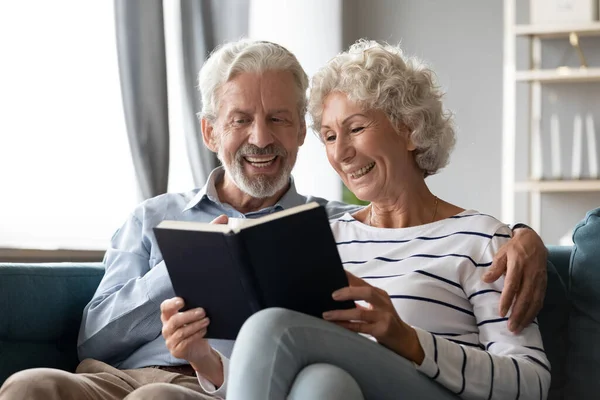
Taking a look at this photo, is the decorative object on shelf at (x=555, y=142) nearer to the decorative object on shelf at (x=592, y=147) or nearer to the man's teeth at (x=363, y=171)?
the decorative object on shelf at (x=592, y=147)

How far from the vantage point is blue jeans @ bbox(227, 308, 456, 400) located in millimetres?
1359

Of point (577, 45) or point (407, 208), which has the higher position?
point (577, 45)

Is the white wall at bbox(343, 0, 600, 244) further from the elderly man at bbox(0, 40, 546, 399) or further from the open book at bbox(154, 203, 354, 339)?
the open book at bbox(154, 203, 354, 339)

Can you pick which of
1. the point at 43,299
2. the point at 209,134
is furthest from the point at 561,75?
the point at 43,299

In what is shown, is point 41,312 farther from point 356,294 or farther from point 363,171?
point 356,294

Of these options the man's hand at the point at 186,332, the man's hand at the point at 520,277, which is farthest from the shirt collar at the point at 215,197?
the man's hand at the point at 520,277

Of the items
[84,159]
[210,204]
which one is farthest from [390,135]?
[84,159]

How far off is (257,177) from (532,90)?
2538mm

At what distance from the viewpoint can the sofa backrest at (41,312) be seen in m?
2.11

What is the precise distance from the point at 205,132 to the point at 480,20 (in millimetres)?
2709

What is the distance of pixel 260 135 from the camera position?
7.68ft

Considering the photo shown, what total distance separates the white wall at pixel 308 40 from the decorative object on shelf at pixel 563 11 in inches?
43.0

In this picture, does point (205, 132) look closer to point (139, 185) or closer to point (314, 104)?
point (314, 104)

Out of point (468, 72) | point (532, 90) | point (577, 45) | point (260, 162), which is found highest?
point (577, 45)
